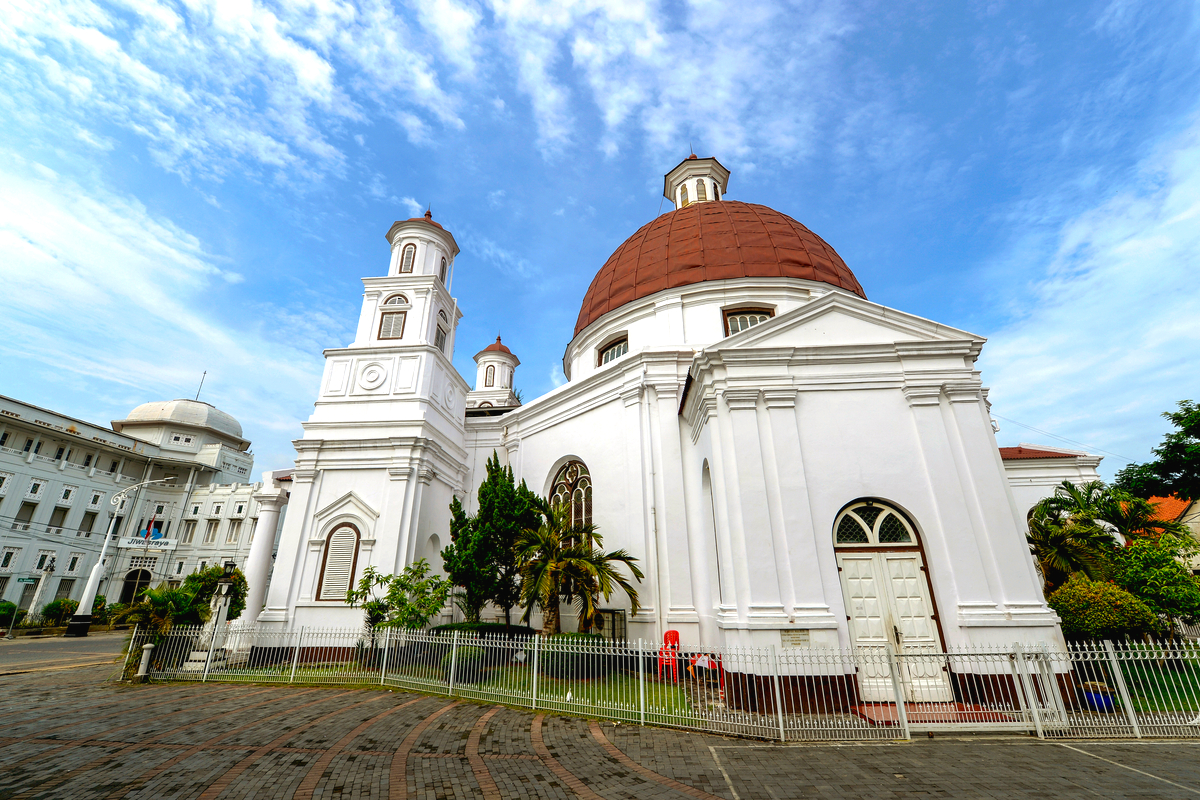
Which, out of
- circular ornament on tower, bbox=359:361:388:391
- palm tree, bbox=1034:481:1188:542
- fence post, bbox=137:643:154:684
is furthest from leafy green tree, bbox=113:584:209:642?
palm tree, bbox=1034:481:1188:542

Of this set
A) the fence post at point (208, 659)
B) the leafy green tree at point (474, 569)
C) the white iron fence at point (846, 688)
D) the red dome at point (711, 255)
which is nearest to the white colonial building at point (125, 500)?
the fence post at point (208, 659)

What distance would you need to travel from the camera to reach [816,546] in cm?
927

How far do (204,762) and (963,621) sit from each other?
11040mm

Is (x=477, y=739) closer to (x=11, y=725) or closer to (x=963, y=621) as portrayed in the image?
(x=11, y=725)

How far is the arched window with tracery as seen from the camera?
15859 mm

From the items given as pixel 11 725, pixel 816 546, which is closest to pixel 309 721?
pixel 11 725

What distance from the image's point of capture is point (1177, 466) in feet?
81.4

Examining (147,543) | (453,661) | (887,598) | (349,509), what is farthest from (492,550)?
(147,543)

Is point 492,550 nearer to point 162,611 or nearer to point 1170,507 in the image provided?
point 162,611

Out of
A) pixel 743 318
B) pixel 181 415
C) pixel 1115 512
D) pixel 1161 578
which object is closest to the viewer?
pixel 1161 578

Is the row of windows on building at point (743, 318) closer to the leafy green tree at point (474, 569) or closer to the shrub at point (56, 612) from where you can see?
the leafy green tree at point (474, 569)

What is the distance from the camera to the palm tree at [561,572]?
11891mm

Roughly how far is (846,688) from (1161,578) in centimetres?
1096

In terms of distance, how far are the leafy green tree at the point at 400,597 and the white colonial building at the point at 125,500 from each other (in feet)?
57.3
